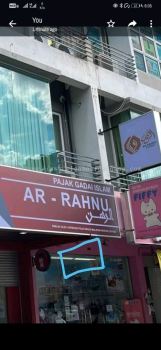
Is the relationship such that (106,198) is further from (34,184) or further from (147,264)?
(147,264)

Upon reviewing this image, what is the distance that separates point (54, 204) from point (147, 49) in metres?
7.87

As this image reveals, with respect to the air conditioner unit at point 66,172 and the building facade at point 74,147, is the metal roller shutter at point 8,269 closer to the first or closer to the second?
the building facade at point 74,147

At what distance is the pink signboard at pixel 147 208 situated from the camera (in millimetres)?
9102

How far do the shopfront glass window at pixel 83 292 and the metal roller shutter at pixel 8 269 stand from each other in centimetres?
50

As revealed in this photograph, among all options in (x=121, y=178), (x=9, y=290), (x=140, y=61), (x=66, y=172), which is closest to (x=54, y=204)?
(x=9, y=290)

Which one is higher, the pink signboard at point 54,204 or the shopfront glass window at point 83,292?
the pink signboard at point 54,204

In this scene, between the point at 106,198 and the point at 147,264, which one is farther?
the point at 147,264

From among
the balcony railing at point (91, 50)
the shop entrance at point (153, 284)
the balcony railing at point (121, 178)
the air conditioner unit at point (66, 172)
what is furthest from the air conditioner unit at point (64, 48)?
the shop entrance at point (153, 284)

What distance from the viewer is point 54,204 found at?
25.1 feet

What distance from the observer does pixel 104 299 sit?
1012 cm

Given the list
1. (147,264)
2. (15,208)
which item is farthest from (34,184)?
(147,264)

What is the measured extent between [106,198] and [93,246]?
149cm

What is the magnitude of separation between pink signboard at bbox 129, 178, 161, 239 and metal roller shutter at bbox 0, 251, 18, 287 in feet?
8.21

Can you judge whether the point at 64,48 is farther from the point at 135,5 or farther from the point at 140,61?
the point at 135,5
